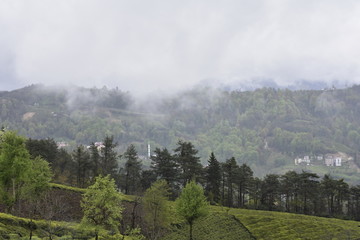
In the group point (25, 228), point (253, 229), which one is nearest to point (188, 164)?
point (253, 229)

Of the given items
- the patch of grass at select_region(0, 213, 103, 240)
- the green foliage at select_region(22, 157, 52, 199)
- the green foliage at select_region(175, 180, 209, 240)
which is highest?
the green foliage at select_region(22, 157, 52, 199)

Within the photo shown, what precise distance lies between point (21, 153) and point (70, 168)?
268 ft

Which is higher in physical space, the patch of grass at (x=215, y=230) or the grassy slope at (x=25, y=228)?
the grassy slope at (x=25, y=228)

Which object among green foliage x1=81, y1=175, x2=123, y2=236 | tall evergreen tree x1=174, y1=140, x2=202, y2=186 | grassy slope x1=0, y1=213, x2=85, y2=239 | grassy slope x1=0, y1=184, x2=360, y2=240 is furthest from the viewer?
tall evergreen tree x1=174, y1=140, x2=202, y2=186

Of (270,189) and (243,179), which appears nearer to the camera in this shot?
(243,179)

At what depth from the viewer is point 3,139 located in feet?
205

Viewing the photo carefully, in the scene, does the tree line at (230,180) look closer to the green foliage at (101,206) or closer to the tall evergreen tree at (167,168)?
the tall evergreen tree at (167,168)

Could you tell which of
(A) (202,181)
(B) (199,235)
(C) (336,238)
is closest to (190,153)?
(A) (202,181)

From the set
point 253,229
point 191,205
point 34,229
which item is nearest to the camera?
point 34,229

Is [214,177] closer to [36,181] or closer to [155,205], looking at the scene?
[155,205]

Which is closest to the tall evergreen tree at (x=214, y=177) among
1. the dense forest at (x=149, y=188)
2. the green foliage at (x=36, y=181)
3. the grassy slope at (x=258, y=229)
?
the dense forest at (x=149, y=188)

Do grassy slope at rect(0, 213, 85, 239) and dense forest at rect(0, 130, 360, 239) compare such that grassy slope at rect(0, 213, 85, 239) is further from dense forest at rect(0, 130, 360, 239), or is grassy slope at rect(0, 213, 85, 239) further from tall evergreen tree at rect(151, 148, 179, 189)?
tall evergreen tree at rect(151, 148, 179, 189)

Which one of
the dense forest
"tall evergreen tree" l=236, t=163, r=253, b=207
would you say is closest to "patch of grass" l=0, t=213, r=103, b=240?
the dense forest

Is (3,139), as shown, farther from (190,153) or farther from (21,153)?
(190,153)
